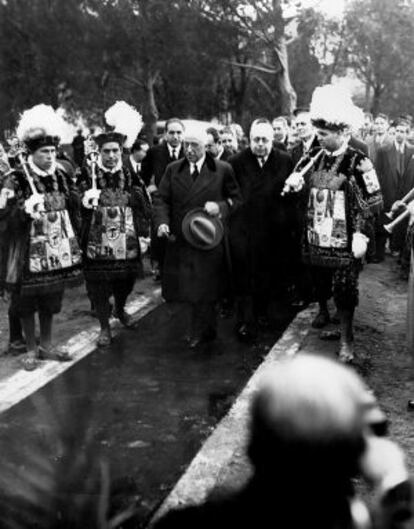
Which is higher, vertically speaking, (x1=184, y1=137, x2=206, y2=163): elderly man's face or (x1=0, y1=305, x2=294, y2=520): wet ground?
(x1=184, y1=137, x2=206, y2=163): elderly man's face

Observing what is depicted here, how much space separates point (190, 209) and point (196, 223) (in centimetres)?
16

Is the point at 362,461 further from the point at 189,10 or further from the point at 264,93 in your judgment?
the point at 264,93

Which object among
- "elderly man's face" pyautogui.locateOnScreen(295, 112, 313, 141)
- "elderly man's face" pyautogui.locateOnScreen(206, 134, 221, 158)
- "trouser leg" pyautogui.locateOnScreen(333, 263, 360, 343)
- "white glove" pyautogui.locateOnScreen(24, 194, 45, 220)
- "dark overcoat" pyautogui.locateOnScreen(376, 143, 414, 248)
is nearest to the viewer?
"white glove" pyautogui.locateOnScreen(24, 194, 45, 220)

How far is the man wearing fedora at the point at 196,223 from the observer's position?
6320 mm

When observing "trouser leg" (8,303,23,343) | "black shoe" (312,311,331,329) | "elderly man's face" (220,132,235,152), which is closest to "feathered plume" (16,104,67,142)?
"trouser leg" (8,303,23,343)

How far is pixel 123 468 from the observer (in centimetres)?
405

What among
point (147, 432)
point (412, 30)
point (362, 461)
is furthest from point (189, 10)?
point (362, 461)

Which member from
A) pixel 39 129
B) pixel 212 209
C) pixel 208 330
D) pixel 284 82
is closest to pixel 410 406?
pixel 208 330

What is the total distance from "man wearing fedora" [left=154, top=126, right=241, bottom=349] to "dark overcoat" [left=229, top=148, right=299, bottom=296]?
46 cm

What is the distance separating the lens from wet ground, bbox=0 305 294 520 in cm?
415

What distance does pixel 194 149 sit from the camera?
6316 millimetres

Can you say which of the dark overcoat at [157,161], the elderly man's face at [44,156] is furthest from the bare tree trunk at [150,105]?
the elderly man's face at [44,156]

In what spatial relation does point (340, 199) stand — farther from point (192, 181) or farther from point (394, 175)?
point (394, 175)

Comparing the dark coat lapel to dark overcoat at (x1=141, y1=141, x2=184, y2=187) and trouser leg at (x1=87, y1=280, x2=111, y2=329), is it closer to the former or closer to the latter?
trouser leg at (x1=87, y1=280, x2=111, y2=329)
